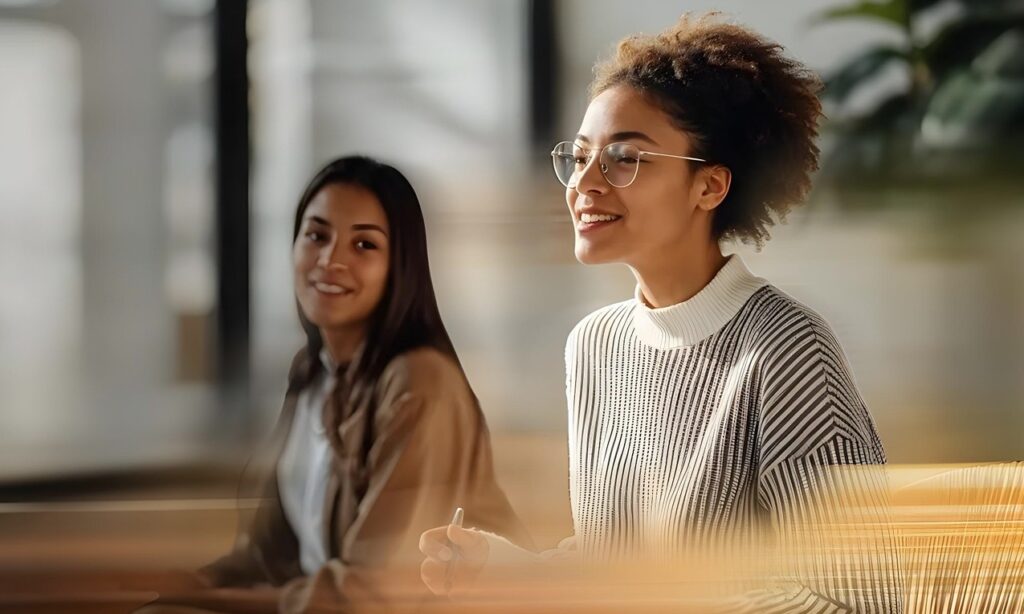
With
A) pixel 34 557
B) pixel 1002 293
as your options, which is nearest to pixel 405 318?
pixel 34 557

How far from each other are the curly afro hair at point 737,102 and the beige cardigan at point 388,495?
1.21ft

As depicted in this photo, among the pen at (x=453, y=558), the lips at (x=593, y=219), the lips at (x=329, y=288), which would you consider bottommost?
the pen at (x=453, y=558)

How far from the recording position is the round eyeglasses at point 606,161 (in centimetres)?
118

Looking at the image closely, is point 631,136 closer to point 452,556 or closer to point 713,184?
point 713,184

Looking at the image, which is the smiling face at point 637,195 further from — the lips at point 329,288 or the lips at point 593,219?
the lips at point 329,288

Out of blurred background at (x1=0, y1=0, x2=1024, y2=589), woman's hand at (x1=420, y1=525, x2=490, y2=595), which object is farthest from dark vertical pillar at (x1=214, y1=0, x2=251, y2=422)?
woman's hand at (x1=420, y1=525, x2=490, y2=595)

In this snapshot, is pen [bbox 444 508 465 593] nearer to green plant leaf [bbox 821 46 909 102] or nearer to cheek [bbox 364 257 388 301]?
cheek [bbox 364 257 388 301]

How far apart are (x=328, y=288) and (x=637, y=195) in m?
0.36

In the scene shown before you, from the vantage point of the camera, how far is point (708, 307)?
47.6 inches

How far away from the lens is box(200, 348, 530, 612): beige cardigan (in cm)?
119

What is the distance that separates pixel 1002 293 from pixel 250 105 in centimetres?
88

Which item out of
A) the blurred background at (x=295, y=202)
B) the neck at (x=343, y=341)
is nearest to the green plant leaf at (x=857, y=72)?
the blurred background at (x=295, y=202)

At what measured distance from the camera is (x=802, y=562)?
4.04 feet

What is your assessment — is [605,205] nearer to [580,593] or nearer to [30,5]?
[580,593]
